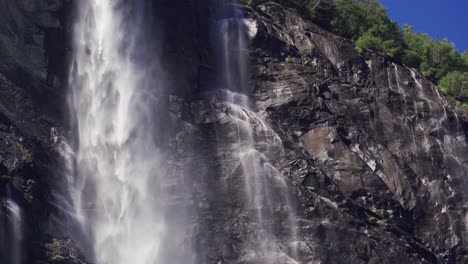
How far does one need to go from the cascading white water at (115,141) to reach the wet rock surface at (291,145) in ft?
3.40

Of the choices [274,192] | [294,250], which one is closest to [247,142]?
[274,192]

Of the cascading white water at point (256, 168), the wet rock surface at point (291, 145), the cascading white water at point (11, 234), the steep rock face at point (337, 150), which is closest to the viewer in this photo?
the cascading white water at point (11, 234)

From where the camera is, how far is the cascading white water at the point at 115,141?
30.5 meters

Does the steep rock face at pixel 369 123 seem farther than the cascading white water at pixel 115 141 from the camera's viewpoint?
Yes

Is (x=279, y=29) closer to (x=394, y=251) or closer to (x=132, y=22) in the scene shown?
(x=132, y=22)

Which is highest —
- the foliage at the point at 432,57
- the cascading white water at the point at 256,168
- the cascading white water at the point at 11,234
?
Result: the foliage at the point at 432,57

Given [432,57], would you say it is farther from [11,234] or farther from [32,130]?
[11,234]

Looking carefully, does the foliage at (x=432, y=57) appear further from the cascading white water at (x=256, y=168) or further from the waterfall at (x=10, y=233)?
the waterfall at (x=10, y=233)

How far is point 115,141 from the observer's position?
33812 mm

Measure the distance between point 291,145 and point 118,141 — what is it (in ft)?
26.5

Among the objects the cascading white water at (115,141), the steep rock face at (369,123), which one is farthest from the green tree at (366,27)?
the cascading white water at (115,141)

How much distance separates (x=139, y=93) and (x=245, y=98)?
5.49 m

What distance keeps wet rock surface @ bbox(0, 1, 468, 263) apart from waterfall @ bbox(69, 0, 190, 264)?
899 mm

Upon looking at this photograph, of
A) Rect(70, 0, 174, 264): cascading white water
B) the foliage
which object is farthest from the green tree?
Rect(70, 0, 174, 264): cascading white water
